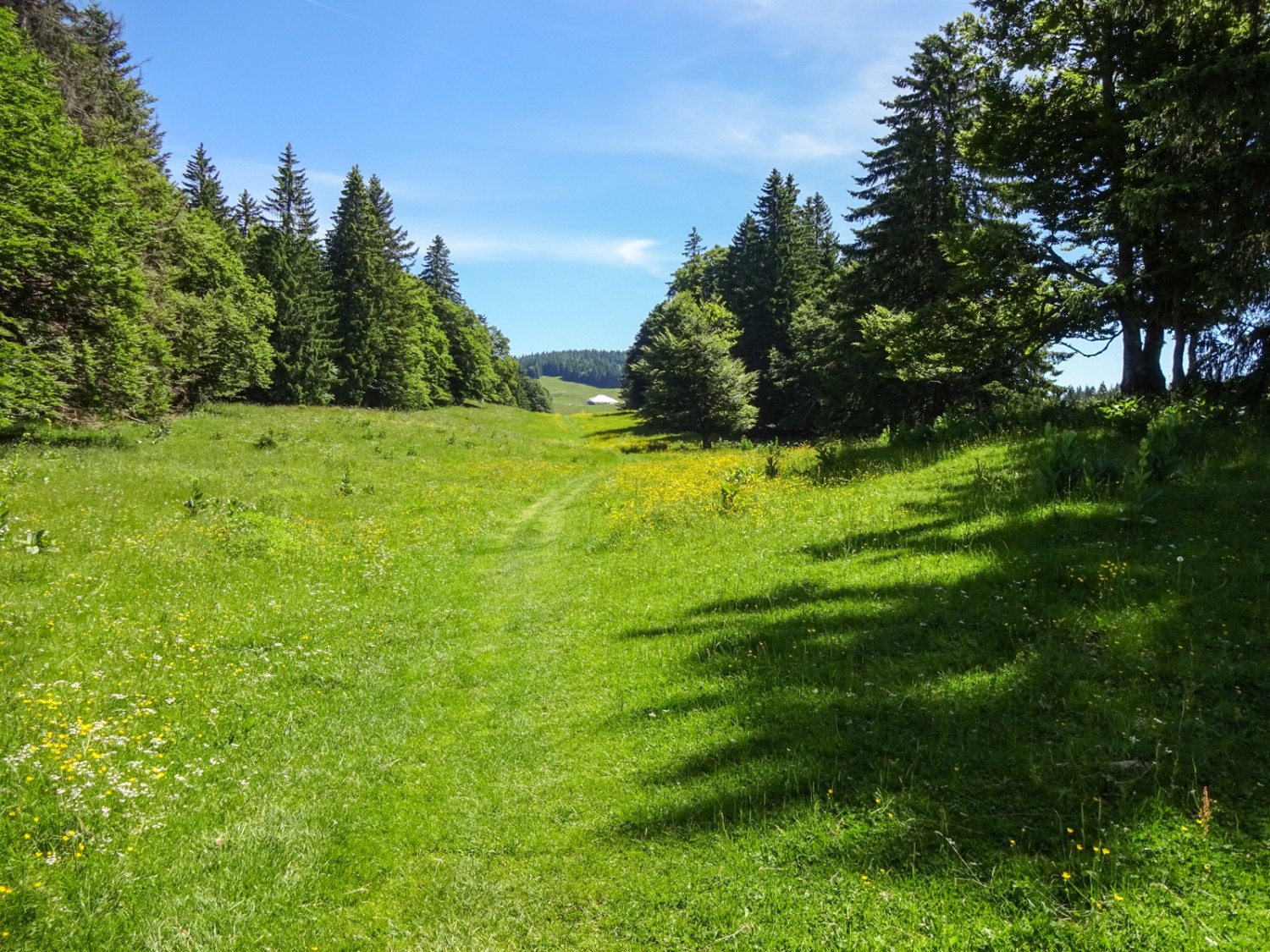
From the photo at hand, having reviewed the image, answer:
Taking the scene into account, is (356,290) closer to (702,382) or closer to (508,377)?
(702,382)

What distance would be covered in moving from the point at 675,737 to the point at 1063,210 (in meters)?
17.7

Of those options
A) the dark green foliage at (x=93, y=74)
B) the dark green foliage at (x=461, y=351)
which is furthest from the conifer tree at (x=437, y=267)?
the dark green foliage at (x=93, y=74)

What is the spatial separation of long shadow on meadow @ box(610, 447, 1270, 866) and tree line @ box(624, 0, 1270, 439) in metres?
6.73

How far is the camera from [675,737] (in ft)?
19.7

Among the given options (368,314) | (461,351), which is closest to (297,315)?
(368,314)

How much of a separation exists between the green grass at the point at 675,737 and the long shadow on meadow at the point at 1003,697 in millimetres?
35

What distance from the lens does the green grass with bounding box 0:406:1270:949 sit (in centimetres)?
380

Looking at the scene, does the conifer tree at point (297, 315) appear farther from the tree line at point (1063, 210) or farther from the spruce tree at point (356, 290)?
the tree line at point (1063, 210)

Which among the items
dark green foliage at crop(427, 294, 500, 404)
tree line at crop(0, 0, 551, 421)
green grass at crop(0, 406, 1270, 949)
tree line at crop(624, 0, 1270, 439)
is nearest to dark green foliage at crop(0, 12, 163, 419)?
tree line at crop(0, 0, 551, 421)

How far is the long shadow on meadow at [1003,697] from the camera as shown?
414 centimetres

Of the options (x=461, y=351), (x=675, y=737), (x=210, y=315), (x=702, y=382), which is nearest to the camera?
A: (x=675, y=737)

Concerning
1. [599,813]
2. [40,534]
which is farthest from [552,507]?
[599,813]

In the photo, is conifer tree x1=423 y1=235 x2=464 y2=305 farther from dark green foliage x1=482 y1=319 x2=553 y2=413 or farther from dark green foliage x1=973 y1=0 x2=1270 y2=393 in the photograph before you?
dark green foliage x1=973 y1=0 x2=1270 y2=393

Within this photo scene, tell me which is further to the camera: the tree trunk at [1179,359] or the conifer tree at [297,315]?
the conifer tree at [297,315]
